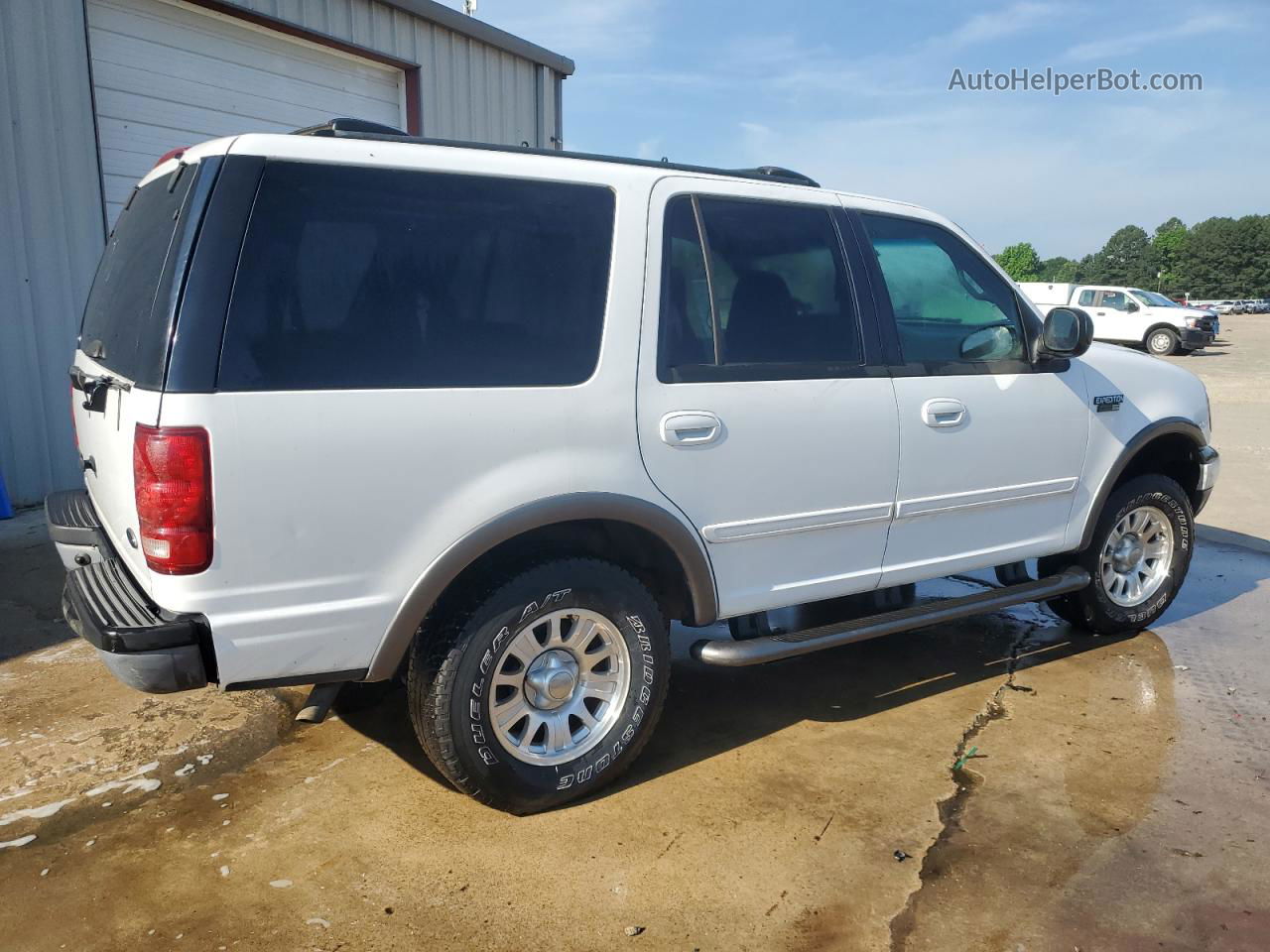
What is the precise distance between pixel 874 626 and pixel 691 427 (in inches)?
45.2

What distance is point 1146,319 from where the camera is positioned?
24391mm

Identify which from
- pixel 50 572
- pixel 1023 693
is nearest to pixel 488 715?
pixel 1023 693

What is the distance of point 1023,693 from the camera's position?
4180 millimetres

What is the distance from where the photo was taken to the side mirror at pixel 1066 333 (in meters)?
3.91

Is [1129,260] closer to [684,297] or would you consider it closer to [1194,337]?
[1194,337]

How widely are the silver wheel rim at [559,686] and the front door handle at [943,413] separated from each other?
1.46m

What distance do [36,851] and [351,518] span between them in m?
1.44

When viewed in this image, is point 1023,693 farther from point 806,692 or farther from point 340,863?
point 340,863

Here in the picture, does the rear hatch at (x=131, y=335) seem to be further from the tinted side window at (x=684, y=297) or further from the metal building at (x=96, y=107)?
the metal building at (x=96, y=107)

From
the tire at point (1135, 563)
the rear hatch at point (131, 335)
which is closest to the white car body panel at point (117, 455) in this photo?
the rear hatch at point (131, 335)

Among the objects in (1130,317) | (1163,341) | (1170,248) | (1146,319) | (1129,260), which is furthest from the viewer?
(1129,260)

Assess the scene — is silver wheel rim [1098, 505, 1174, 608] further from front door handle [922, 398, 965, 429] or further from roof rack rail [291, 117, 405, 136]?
roof rack rail [291, 117, 405, 136]

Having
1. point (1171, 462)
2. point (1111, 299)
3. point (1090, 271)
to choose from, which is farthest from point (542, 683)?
point (1090, 271)

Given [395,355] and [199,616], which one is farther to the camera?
[395,355]
